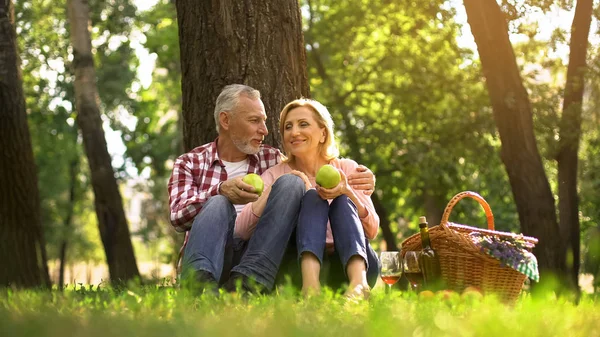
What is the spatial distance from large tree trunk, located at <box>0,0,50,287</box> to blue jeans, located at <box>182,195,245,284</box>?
18.5ft

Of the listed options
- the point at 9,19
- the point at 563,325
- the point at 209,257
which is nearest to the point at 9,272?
the point at 9,19

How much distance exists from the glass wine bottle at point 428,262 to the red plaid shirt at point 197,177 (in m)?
1.30

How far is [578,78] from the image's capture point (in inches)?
488

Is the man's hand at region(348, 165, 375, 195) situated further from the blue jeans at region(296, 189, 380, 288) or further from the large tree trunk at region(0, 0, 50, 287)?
the large tree trunk at region(0, 0, 50, 287)

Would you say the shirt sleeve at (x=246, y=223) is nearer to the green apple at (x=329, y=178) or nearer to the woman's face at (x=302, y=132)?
the green apple at (x=329, y=178)

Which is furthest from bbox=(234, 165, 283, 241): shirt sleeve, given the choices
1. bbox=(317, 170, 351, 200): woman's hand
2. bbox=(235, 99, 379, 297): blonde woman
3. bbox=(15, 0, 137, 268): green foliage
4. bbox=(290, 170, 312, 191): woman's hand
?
bbox=(15, 0, 137, 268): green foliage

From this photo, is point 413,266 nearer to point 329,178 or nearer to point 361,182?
point 361,182

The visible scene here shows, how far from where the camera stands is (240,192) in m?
5.69

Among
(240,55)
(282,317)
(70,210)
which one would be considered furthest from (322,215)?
(70,210)

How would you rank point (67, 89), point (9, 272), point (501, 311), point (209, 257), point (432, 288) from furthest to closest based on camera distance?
point (67, 89) < point (9, 272) < point (432, 288) < point (209, 257) < point (501, 311)

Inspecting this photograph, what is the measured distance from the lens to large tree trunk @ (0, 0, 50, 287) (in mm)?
10648

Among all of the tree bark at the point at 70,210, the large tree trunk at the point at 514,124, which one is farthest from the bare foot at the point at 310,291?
the tree bark at the point at 70,210

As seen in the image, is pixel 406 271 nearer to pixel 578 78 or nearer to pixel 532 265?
pixel 532 265

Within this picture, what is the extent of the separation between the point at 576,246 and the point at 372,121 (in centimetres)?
882
